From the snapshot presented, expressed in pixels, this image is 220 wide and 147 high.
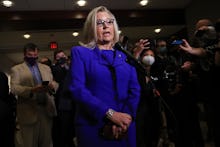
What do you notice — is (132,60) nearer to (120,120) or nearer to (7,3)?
(120,120)

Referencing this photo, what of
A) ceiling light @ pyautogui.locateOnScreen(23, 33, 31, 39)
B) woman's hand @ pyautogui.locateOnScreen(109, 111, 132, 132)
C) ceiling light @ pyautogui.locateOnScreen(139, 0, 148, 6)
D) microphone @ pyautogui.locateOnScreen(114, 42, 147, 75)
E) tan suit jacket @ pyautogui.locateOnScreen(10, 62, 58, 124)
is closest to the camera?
woman's hand @ pyautogui.locateOnScreen(109, 111, 132, 132)

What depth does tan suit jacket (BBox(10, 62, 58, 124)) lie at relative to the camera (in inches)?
100

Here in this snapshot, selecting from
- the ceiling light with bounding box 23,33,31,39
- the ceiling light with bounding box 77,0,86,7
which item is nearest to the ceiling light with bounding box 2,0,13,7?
the ceiling light with bounding box 77,0,86,7

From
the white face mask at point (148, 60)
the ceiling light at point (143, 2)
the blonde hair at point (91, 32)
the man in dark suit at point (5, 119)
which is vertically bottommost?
the man in dark suit at point (5, 119)

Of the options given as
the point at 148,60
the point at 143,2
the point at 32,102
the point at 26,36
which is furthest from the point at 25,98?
the point at 26,36

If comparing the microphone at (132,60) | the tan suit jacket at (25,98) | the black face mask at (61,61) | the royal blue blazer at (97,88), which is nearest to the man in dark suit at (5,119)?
the tan suit jacket at (25,98)

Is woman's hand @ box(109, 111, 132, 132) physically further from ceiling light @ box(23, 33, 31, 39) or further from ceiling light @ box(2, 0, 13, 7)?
ceiling light @ box(23, 33, 31, 39)

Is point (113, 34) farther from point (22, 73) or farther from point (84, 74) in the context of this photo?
point (22, 73)

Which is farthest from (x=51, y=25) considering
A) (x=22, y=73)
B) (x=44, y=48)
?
(x=22, y=73)

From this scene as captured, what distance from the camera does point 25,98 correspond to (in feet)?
8.49

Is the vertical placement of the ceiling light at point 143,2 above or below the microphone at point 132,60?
above

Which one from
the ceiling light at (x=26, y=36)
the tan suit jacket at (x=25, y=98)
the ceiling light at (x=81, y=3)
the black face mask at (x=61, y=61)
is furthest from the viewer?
the ceiling light at (x=26, y=36)

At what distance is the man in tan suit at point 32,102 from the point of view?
2555 mm

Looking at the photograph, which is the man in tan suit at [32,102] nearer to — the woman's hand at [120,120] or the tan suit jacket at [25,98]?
the tan suit jacket at [25,98]
